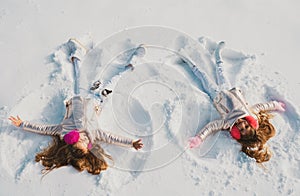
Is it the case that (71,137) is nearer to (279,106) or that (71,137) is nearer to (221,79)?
(221,79)

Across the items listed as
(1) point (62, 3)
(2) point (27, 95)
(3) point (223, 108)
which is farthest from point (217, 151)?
(1) point (62, 3)

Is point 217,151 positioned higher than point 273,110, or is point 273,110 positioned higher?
point 273,110

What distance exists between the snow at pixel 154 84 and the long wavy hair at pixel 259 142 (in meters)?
0.04

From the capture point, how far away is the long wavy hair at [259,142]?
6.06 ft

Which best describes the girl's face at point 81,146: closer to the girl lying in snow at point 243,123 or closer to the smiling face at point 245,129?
the girl lying in snow at point 243,123

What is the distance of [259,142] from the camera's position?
73.7 inches

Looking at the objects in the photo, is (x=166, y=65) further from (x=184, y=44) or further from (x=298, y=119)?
(x=298, y=119)

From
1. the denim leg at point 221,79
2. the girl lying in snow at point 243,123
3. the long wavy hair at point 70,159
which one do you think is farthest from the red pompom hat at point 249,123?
the long wavy hair at point 70,159

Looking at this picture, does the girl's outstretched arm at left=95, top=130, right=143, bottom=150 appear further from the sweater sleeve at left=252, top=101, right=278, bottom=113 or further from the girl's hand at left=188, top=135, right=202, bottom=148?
the sweater sleeve at left=252, top=101, right=278, bottom=113

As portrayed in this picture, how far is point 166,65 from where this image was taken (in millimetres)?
2180

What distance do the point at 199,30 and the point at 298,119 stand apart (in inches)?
34.0

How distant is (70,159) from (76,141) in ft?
0.35

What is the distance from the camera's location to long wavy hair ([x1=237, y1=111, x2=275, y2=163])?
1.85 m

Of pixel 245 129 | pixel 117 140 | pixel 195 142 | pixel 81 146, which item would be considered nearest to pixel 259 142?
pixel 245 129
